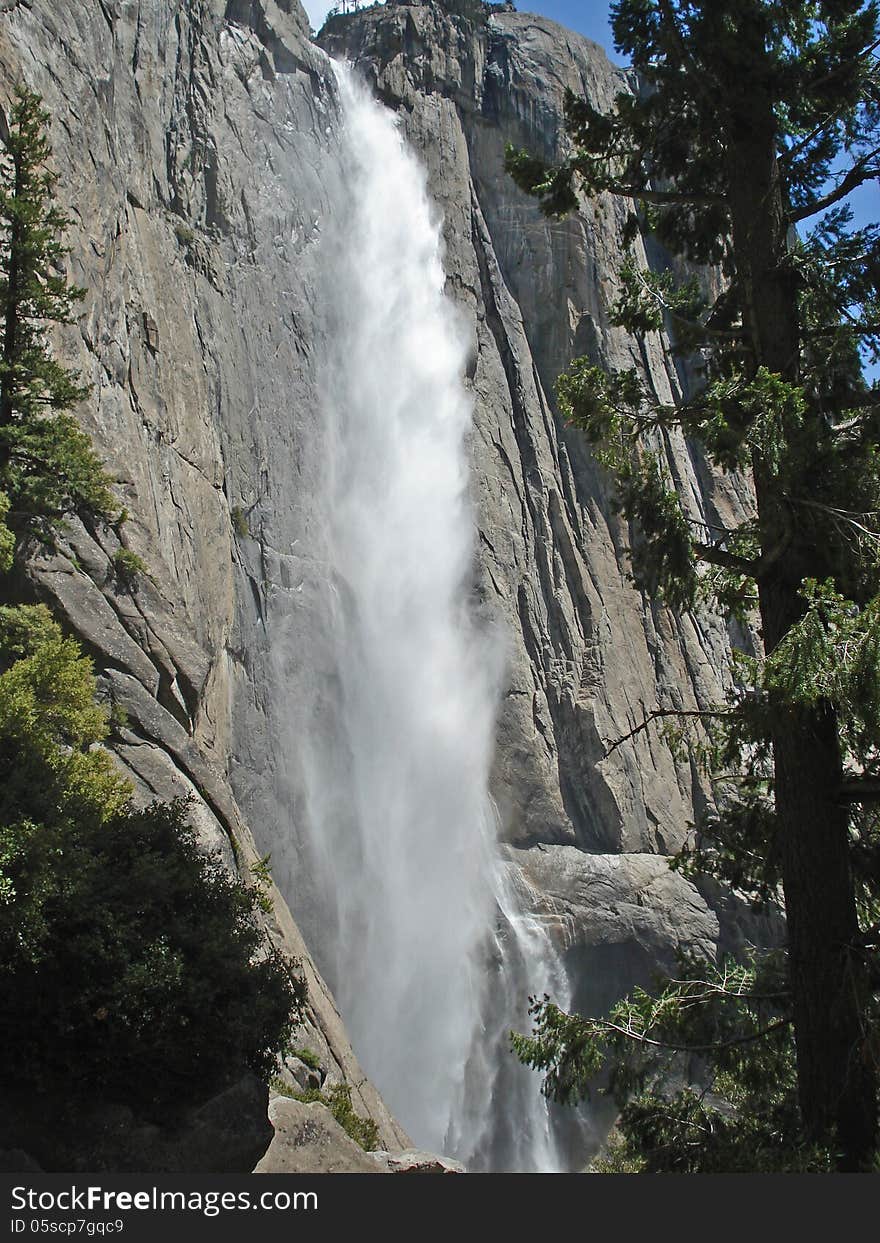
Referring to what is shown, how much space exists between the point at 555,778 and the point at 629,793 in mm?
2949

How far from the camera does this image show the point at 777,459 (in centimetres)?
677

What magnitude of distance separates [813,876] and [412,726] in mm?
24088

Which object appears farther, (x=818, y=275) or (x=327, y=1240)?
(x=818, y=275)

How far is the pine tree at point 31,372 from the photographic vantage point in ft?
46.4

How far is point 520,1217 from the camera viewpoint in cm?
562

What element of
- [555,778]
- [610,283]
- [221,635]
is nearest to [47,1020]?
[221,635]

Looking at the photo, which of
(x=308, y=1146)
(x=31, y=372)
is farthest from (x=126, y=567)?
(x=308, y=1146)

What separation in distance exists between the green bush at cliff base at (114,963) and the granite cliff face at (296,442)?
4.96m

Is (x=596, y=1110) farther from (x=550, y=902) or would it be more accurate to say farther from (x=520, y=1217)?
(x=520, y=1217)

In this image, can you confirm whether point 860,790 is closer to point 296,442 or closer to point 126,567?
point 126,567

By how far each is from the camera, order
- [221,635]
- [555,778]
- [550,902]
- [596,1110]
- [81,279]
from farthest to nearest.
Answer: [555,778] → [550,902] → [596,1110] → [221,635] → [81,279]

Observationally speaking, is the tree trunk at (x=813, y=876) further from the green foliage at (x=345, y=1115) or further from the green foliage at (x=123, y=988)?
the green foliage at (x=345, y=1115)

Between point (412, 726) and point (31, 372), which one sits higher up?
point (31, 372)

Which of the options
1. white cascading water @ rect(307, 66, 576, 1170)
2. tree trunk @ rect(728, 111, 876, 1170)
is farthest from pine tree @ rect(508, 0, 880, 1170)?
white cascading water @ rect(307, 66, 576, 1170)
